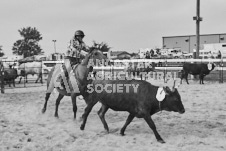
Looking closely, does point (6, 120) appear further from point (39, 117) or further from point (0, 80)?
point (0, 80)

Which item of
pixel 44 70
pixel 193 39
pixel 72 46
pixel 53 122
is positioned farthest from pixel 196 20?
pixel 193 39

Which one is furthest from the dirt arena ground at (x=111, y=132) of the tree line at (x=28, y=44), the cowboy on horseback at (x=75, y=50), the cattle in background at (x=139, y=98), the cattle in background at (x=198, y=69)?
the tree line at (x=28, y=44)

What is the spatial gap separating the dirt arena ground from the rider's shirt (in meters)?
1.54

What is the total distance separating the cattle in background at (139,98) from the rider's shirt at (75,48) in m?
→ 1.81

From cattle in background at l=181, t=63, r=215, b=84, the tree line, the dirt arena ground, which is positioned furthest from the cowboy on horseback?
the tree line

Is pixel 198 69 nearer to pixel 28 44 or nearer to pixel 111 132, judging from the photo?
pixel 111 132

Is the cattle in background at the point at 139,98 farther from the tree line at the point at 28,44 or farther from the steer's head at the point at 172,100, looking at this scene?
the tree line at the point at 28,44

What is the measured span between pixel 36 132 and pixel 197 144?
2.90 metres

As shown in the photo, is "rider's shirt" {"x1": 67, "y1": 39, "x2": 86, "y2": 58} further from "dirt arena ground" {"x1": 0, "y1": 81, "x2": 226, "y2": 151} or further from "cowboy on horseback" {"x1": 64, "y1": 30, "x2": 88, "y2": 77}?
"dirt arena ground" {"x1": 0, "y1": 81, "x2": 226, "y2": 151}

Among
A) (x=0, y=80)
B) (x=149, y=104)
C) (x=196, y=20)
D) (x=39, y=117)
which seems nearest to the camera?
(x=149, y=104)

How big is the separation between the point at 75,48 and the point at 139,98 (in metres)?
2.68

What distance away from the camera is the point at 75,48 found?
295 inches

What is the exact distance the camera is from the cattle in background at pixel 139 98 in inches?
212

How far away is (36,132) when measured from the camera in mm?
5719
